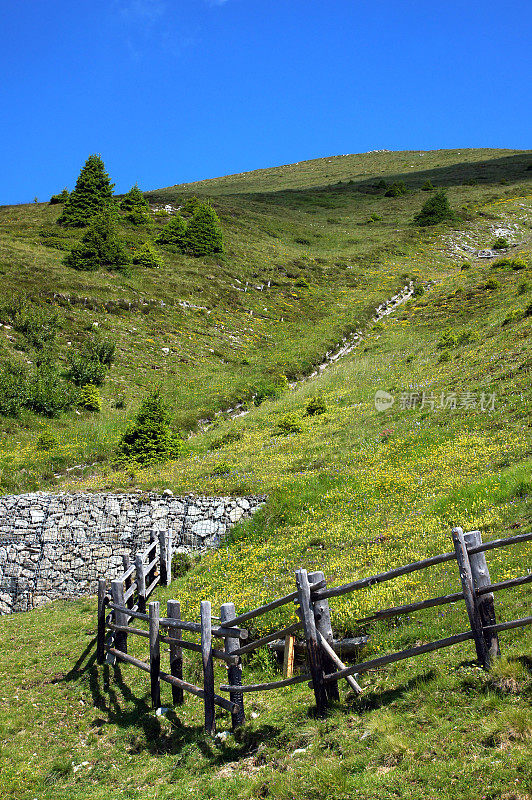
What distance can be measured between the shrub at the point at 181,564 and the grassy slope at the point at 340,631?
0.95 meters

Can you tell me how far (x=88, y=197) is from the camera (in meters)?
73.6

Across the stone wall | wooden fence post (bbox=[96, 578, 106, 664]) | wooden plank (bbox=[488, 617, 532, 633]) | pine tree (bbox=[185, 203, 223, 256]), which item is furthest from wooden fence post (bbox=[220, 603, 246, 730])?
pine tree (bbox=[185, 203, 223, 256])

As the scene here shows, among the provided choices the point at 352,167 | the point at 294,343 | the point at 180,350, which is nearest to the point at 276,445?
Result: the point at 180,350

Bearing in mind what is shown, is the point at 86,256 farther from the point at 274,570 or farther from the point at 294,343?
the point at 274,570

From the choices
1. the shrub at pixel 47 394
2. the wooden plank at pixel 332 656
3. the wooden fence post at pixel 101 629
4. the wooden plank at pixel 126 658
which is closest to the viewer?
the wooden plank at pixel 332 656

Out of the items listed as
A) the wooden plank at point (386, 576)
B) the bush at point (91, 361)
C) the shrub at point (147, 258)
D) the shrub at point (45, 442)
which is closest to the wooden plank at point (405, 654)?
the wooden plank at point (386, 576)

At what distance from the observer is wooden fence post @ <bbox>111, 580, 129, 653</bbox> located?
44.8 ft

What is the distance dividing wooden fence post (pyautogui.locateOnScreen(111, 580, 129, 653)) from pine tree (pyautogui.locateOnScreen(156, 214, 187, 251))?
60.0 metres

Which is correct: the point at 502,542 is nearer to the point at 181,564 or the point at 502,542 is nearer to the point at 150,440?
the point at 181,564

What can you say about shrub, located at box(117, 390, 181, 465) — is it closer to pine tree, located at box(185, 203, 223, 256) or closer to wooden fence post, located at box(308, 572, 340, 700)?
wooden fence post, located at box(308, 572, 340, 700)

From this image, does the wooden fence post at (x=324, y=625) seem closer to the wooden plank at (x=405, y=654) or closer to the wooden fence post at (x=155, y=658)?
the wooden plank at (x=405, y=654)

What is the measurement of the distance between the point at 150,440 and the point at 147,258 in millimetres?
38930

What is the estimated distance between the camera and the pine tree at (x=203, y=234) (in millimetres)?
69719

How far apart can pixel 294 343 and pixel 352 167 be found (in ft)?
460
